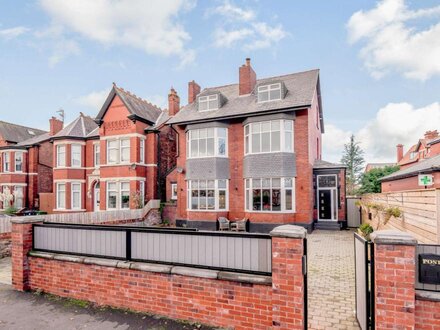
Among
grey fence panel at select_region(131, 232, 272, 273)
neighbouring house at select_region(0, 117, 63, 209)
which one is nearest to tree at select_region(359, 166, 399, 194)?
grey fence panel at select_region(131, 232, 272, 273)

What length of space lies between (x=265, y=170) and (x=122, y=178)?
11.4 metres

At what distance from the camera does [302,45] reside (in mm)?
12258

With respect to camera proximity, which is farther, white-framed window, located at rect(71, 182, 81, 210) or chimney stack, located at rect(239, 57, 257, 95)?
white-framed window, located at rect(71, 182, 81, 210)

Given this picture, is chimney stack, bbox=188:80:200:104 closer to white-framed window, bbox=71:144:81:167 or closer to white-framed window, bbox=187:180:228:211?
white-framed window, bbox=187:180:228:211

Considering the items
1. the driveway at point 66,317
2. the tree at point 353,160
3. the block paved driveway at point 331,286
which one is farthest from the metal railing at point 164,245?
the tree at point 353,160

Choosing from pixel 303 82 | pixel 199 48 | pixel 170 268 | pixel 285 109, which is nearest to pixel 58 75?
pixel 199 48

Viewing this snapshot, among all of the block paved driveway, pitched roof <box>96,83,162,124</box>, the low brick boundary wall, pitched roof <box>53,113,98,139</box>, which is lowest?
the block paved driveway

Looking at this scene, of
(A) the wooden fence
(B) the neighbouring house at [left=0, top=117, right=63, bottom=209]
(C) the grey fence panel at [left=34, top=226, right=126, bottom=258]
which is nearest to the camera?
(A) the wooden fence

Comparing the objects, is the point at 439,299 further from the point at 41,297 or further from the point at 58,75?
the point at 58,75

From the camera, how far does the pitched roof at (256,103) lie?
14703mm

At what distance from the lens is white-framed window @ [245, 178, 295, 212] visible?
1448 centimetres

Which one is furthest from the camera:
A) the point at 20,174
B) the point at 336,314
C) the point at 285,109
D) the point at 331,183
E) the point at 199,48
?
the point at 20,174

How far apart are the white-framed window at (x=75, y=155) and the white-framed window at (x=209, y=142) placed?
12.0 m

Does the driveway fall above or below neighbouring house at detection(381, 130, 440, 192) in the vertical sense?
below
